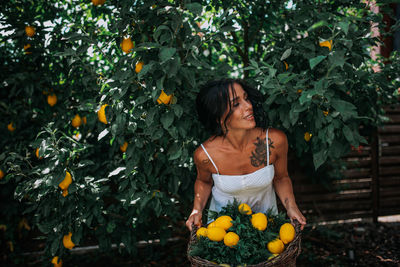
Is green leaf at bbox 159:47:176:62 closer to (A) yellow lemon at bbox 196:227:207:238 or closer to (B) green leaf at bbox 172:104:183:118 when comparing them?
(B) green leaf at bbox 172:104:183:118

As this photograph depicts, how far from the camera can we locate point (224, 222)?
61.3 inches

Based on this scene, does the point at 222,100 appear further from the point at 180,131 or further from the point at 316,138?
the point at 316,138

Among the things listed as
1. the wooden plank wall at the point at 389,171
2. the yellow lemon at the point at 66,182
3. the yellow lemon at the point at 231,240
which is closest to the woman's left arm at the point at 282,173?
the yellow lemon at the point at 231,240

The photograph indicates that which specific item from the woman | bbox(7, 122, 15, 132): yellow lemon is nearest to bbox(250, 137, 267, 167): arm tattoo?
the woman

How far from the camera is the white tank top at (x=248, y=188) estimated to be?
182 centimetres

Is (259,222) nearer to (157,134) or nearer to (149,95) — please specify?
(157,134)

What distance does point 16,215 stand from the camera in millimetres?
3098

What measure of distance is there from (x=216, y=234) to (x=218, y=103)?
66 centimetres

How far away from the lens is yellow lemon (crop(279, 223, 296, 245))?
1.48 metres

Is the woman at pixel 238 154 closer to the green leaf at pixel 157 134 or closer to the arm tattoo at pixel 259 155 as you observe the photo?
the arm tattoo at pixel 259 155

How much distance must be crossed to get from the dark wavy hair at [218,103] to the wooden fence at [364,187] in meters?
2.31

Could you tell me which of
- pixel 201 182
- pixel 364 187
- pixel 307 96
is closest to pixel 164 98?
pixel 201 182

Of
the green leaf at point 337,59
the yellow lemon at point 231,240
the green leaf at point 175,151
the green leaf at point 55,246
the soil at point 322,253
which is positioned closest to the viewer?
the green leaf at point 337,59

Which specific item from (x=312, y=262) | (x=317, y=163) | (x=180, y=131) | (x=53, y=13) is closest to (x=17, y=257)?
(x=53, y=13)
